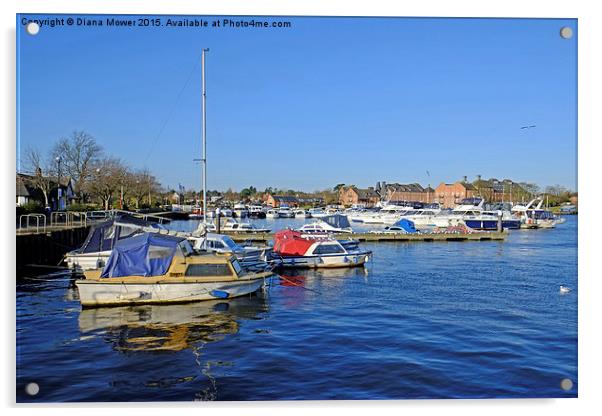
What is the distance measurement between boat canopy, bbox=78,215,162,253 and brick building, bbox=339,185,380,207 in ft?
350

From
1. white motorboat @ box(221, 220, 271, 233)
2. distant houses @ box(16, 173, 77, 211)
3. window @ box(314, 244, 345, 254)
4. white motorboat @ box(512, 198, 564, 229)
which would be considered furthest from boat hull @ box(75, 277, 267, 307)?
white motorboat @ box(512, 198, 564, 229)

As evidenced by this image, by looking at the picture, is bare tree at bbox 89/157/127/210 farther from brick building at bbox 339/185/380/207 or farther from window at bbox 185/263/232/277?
brick building at bbox 339/185/380/207

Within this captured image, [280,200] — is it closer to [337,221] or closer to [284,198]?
[284,198]

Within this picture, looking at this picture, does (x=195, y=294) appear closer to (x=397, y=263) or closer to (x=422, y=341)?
(x=422, y=341)

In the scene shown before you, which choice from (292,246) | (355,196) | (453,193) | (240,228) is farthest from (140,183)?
(355,196)

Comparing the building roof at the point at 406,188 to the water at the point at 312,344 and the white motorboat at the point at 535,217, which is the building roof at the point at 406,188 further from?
the water at the point at 312,344

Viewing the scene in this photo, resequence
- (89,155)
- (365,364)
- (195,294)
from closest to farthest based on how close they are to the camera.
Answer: (365,364) → (195,294) → (89,155)

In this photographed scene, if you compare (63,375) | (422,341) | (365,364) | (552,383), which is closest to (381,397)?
(365,364)

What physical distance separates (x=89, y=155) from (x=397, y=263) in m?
15.3

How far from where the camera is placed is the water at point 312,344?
948 centimetres

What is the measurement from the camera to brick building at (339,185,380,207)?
131125 millimetres

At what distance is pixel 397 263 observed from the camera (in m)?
29.0
